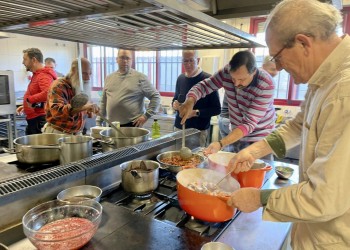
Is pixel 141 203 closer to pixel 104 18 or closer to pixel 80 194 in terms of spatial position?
pixel 80 194

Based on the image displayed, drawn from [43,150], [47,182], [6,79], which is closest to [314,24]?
[47,182]

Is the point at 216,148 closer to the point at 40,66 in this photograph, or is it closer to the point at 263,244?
the point at 263,244

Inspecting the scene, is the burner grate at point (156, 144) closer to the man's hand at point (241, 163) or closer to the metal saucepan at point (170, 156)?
the metal saucepan at point (170, 156)

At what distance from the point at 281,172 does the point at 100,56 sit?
17.4ft

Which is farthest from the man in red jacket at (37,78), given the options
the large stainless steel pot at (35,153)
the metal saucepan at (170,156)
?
the metal saucepan at (170,156)

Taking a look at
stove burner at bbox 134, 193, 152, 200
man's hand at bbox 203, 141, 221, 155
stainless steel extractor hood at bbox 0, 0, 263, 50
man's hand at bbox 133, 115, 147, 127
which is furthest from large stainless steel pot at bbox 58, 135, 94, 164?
man's hand at bbox 133, 115, 147, 127

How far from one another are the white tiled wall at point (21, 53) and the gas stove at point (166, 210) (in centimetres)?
467

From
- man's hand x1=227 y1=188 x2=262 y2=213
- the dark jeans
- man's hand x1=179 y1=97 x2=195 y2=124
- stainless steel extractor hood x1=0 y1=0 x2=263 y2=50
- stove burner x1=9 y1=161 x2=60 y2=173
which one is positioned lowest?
the dark jeans

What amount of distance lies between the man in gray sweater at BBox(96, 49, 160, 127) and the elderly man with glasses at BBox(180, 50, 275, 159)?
2.34 ft

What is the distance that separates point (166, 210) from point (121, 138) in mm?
594

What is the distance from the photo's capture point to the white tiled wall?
4.89 metres

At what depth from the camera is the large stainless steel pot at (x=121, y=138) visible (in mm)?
1448

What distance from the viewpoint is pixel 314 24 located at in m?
0.67

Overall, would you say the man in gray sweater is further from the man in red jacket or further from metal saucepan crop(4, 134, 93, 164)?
metal saucepan crop(4, 134, 93, 164)
